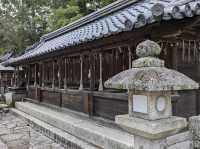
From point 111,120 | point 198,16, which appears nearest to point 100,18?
point 111,120

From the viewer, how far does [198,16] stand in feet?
14.3

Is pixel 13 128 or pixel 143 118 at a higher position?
pixel 143 118

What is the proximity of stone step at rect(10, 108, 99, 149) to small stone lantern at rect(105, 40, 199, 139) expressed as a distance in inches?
128

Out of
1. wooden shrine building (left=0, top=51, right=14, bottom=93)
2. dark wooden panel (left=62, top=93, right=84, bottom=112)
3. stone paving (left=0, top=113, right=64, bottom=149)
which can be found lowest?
stone paving (left=0, top=113, right=64, bottom=149)

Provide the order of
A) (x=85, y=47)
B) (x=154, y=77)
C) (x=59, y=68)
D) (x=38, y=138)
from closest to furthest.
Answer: (x=154, y=77) → (x=85, y=47) → (x=38, y=138) → (x=59, y=68)

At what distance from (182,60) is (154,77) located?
275cm

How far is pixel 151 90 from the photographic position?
3.32m

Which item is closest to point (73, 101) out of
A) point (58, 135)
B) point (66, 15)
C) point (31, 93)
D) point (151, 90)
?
point (58, 135)

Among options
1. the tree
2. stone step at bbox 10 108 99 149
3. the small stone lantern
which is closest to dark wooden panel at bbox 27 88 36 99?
stone step at bbox 10 108 99 149

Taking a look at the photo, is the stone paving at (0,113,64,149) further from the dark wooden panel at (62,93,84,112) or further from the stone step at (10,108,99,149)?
the dark wooden panel at (62,93,84,112)

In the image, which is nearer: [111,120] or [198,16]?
[198,16]

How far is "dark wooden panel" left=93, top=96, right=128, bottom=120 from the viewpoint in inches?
262

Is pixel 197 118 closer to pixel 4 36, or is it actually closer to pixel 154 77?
pixel 154 77

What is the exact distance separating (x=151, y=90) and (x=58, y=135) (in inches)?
210
